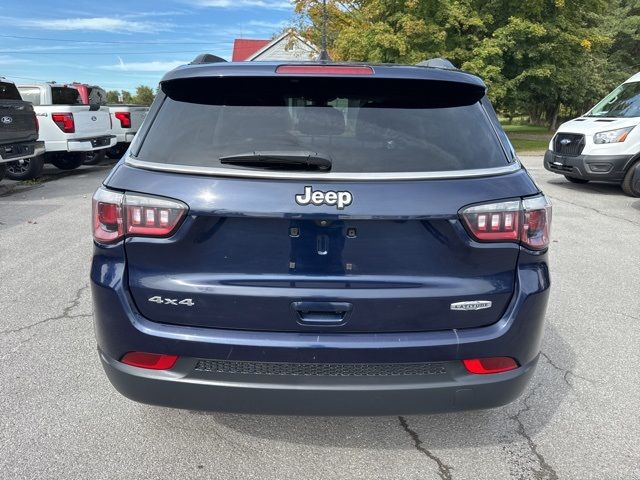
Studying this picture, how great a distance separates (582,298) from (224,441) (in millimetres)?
3641

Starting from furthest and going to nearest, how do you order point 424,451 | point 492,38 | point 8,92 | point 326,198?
1. point 492,38
2. point 8,92
3. point 424,451
4. point 326,198

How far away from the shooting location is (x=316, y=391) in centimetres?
206

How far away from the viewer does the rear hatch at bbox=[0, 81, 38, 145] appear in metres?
9.15

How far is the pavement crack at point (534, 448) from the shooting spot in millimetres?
A: 2395

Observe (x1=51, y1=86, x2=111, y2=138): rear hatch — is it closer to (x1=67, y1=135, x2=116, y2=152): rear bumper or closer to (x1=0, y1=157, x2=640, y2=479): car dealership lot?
(x1=67, y1=135, x2=116, y2=152): rear bumper

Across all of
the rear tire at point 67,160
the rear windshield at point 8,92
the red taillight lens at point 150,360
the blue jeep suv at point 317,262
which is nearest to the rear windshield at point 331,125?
the blue jeep suv at point 317,262

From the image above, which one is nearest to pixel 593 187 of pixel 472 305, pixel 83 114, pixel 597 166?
pixel 597 166

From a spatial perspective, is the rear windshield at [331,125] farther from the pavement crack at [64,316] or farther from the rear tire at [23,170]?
the rear tire at [23,170]

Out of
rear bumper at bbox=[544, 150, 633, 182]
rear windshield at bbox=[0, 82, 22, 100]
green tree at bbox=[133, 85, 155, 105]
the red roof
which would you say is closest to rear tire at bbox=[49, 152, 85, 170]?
rear windshield at bbox=[0, 82, 22, 100]

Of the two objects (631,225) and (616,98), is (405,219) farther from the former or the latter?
(616,98)

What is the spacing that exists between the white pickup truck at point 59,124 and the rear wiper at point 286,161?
10.8 m

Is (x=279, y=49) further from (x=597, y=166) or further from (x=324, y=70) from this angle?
(x=324, y=70)

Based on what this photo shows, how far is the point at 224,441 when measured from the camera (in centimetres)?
261

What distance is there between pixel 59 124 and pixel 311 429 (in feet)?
36.6
